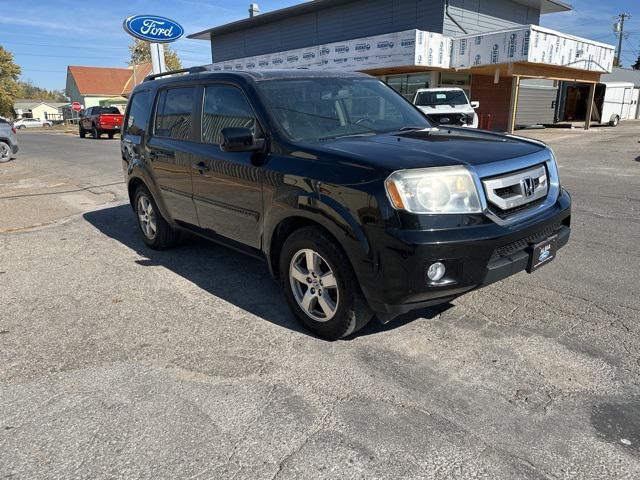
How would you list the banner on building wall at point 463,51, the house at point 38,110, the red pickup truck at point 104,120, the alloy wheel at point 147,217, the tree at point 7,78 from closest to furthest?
the alloy wheel at point 147,217
the banner on building wall at point 463,51
the red pickup truck at point 104,120
the tree at point 7,78
the house at point 38,110

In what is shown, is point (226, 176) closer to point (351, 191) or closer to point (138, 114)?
point (351, 191)

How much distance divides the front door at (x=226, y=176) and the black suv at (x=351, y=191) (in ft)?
0.05

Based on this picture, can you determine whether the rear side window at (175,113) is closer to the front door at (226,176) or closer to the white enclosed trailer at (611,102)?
the front door at (226,176)

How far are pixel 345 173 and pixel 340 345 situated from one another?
1.19 meters

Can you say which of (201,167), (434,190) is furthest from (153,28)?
(434,190)

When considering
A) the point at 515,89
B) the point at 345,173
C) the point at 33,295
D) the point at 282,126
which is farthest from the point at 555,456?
the point at 515,89

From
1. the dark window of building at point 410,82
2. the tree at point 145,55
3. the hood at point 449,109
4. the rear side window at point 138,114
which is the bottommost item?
the rear side window at point 138,114

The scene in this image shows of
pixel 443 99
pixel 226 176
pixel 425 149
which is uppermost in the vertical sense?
pixel 443 99

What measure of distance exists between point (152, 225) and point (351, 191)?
347cm

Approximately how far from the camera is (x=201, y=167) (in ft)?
14.5

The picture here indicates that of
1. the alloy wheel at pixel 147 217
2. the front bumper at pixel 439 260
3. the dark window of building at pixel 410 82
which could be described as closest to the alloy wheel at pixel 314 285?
the front bumper at pixel 439 260

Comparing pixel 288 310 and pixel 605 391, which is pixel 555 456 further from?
pixel 288 310

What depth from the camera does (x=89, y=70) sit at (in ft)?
263

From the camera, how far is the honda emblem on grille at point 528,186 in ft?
10.9
